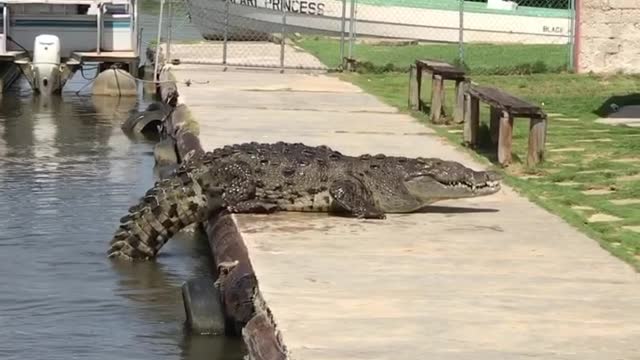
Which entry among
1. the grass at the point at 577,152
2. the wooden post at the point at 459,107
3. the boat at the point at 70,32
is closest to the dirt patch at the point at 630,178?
the grass at the point at 577,152

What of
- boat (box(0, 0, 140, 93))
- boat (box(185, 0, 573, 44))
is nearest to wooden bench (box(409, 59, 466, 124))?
boat (box(0, 0, 140, 93))

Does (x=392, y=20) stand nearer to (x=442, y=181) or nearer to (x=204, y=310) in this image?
(x=442, y=181)

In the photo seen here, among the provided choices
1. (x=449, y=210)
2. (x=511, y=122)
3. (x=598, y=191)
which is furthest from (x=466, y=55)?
(x=449, y=210)

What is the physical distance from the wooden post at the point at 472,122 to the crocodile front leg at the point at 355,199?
479 centimetres

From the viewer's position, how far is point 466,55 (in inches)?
1134

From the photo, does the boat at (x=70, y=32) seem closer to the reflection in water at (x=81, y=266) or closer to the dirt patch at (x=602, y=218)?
the reflection in water at (x=81, y=266)

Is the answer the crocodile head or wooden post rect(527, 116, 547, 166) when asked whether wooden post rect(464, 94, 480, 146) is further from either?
the crocodile head

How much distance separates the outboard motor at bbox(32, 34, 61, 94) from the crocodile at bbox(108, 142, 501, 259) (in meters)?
13.2

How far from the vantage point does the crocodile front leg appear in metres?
11.0

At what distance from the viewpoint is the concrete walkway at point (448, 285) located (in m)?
7.34

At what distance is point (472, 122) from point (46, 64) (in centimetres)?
1068

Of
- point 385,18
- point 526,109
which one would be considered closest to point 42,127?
point 526,109

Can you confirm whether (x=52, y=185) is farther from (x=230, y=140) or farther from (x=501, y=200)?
(x=501, y=200)

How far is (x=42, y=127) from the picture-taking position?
20234 mm
